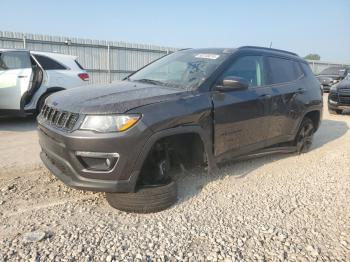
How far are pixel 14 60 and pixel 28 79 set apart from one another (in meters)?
0.62

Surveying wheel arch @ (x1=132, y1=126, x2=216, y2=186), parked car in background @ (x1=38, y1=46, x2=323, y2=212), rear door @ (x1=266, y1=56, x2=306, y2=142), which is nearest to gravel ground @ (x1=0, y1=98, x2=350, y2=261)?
parked car in background @ (x1=38, y1=46, x2=323, y2=212)

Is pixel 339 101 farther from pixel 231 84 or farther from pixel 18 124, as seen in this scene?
pixel 18 124

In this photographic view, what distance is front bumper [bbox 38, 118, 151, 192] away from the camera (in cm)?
296

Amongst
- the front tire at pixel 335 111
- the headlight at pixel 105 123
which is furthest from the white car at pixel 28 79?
the front tire at pixel 335 111

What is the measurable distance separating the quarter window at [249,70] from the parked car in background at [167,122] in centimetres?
1

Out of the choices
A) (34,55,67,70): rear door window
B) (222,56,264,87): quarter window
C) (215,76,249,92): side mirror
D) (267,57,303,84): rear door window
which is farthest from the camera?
(34,55,67,70): rear door window

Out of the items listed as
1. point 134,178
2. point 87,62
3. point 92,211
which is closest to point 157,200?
point 134,178

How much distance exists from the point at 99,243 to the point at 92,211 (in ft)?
1.89

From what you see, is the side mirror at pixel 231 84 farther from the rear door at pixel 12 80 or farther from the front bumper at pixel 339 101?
the front bumper at pixel 339 101

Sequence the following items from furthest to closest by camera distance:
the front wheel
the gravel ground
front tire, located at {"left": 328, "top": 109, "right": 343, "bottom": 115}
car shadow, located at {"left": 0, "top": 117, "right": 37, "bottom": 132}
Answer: front tire, located at {"left": 328, "top": 109, "right": 343, "bottom": 115} < car shadow, located at {"left": 0, "top": 117, "right": 37, "bottom": 132} < the front wheel < the gravel ground

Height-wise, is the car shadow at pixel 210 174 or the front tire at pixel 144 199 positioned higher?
the front tire at pixel 144 199

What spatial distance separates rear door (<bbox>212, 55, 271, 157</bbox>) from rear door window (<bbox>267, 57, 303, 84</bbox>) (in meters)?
0.22

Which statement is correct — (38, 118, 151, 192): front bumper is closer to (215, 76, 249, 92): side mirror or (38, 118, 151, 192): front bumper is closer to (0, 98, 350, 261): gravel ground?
(0, 98, 350, 261): gravel ground

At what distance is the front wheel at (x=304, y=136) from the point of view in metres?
5.50
